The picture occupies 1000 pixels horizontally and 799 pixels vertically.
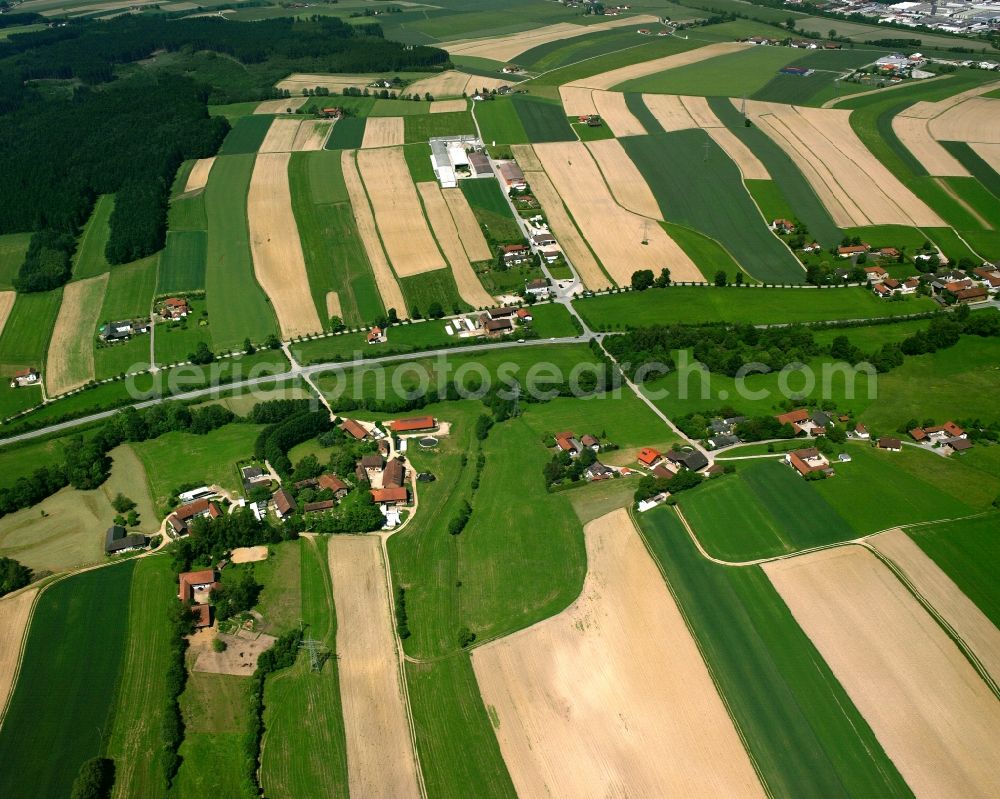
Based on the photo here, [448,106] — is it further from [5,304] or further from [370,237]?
[5,304]

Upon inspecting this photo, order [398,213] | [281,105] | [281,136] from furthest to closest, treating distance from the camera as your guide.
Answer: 1. [281,105]
2. [281,136]
3. [398,213]

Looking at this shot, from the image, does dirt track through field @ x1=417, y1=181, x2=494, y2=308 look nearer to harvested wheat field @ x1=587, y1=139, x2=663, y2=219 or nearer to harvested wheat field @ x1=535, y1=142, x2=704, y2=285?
harvested wheat field @ x1=535, y1=142, x2=704, y2=285

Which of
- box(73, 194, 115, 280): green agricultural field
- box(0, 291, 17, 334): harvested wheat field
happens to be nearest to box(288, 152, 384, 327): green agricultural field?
box(73, 194, 115, 280): green agricultural field

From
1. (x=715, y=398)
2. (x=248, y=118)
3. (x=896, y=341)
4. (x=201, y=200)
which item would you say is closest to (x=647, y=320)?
(x=715, y=398)

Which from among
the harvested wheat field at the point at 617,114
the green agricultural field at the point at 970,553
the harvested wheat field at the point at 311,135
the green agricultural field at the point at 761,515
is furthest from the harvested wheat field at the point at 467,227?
the green agricultural field at the point at 970,553

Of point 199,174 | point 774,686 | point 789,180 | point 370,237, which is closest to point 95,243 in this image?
point 199,174

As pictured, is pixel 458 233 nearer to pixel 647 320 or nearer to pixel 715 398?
pixel 647 320
